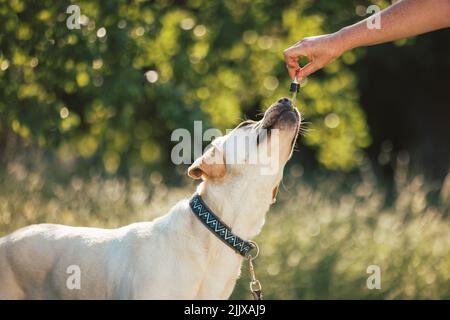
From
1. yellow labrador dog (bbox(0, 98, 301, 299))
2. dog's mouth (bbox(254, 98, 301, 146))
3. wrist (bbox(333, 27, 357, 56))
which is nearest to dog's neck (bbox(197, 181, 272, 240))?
yellow labrador dog (bbox(0, 98, 301, 299))

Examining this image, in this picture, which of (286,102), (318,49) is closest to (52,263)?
(286,102)

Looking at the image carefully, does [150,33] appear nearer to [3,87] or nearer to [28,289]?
[3,87]

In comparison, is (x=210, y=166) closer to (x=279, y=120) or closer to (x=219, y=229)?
(x=219, y=229)

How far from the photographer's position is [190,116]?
8.03 m

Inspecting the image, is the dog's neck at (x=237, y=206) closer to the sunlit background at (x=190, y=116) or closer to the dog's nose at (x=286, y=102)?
the dog's nose at (x=286, y=102)

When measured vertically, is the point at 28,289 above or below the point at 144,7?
below

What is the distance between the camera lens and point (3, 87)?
597cm

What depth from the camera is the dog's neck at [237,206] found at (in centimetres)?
432

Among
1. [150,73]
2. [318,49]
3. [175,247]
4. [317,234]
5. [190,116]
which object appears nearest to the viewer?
[175,247]

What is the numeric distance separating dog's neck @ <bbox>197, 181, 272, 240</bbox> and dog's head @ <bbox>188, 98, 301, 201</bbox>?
23mm

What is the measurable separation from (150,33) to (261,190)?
3005mm

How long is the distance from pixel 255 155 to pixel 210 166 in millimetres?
315

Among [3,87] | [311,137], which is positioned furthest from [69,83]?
[311,137]

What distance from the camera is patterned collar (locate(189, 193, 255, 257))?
13.9 ft
